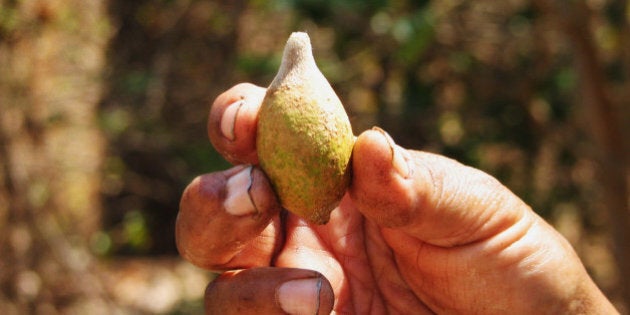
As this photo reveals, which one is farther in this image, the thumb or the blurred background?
the blurred background

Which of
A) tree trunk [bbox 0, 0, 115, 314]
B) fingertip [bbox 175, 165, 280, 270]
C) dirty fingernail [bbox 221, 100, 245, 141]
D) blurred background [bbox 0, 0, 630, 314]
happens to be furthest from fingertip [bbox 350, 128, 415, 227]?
tree trunk [bbox 0, 0, 115, 314]

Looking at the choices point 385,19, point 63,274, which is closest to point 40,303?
point 63,274

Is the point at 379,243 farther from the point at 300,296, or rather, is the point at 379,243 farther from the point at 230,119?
the point at 230,119

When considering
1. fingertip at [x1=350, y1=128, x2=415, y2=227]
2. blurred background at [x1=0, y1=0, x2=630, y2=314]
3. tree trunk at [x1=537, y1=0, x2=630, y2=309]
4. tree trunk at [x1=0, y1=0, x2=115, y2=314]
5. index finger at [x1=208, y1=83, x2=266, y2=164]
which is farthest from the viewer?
tree trunk at [x1=0, y1=0, x2=115, y2=314]

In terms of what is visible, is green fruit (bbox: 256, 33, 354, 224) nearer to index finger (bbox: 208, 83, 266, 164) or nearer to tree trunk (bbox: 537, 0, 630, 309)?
index finger (bbox: 208, 83, 266, 164)

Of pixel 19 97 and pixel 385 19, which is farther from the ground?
pixel 385 19

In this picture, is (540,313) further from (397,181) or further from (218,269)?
(218,269)
